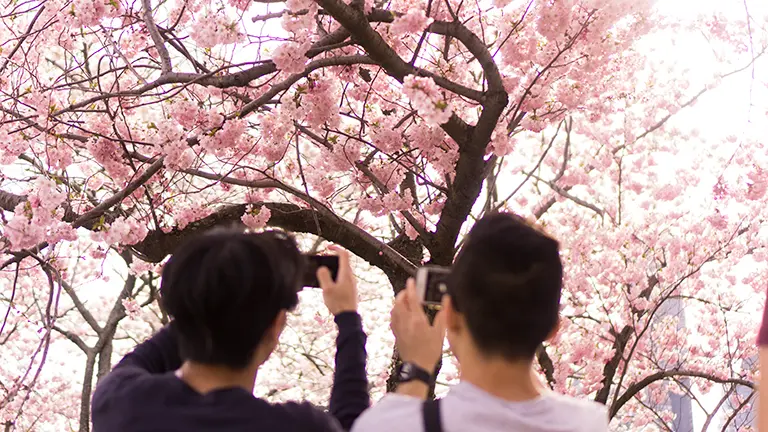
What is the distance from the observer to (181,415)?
129 cm

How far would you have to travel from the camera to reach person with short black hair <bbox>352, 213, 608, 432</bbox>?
1.30m

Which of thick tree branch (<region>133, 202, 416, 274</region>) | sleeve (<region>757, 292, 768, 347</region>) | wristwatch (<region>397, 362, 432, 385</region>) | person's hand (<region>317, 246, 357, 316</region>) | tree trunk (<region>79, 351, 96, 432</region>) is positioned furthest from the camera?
tree trunk (<region>79, 351, 96, 432</region>)

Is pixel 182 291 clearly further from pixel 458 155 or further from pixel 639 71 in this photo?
pixel 639 71

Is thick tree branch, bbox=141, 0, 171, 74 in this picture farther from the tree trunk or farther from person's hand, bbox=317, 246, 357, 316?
the tree trunk

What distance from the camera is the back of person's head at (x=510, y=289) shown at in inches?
53.1

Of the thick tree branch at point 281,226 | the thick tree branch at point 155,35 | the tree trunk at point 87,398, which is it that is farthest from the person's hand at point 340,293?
the tree trunk at point 87,398

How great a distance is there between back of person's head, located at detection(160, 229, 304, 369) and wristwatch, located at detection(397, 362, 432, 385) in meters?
0.30

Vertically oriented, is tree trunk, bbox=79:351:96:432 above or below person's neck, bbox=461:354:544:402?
above

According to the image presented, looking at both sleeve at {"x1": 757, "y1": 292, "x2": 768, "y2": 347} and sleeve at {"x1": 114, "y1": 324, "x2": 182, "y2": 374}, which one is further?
sleeve at {"x1": 114, "y1": 324, "x2": 182, "y2": 374}

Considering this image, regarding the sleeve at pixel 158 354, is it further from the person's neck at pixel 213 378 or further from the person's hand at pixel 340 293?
the person's hand at pixel 340 293

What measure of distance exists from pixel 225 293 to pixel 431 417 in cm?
43

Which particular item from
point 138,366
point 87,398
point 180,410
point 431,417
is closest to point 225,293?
point 180,410

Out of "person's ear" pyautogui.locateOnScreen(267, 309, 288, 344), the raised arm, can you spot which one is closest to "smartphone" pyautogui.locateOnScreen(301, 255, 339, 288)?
the raised arm

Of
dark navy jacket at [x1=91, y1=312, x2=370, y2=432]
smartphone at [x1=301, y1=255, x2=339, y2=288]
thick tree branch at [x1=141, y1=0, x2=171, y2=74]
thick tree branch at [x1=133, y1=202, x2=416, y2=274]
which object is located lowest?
dark navy jacket at [x1=91, y1=312, x2=370, y2=432]
